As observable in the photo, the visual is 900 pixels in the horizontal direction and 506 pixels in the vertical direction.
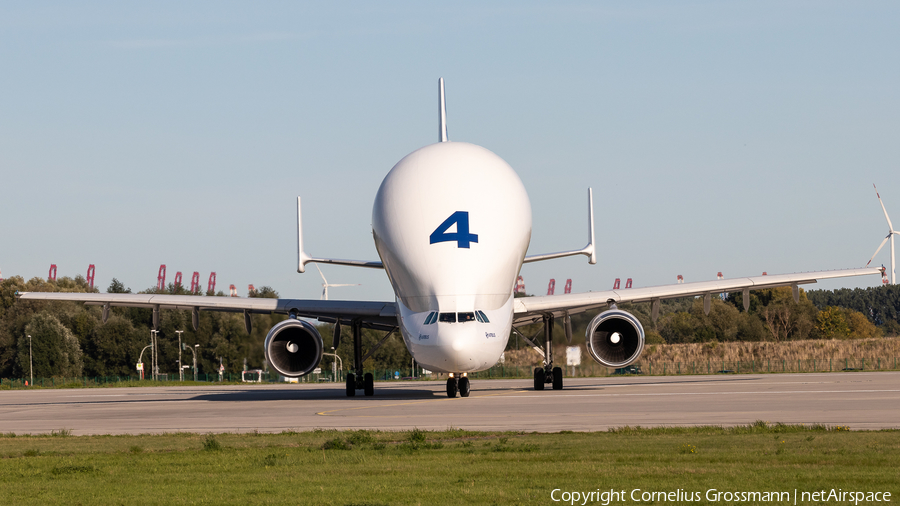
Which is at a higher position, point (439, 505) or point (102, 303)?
point (102, 303)

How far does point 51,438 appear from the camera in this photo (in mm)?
16797

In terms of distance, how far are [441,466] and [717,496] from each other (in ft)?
12.0

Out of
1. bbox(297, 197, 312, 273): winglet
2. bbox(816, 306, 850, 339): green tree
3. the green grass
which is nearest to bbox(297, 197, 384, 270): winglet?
bbox(297, 197, 312, 273): winglet

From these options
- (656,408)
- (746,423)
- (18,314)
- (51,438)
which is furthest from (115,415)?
(18,314)

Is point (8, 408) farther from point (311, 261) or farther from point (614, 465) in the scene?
point (614, 465)

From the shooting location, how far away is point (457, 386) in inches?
1056

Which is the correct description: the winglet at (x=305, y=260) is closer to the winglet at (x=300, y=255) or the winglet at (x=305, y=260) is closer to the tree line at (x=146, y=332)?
the winglet at (x=300, y=255)

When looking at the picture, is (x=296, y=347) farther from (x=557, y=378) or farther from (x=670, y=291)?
(x=670, y=291)

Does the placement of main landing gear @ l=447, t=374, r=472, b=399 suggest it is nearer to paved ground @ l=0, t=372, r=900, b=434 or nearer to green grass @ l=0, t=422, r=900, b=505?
paved ground @ l=0, t=372, r=900, b=434

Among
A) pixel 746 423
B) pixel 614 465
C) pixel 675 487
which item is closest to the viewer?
pixel 675 487

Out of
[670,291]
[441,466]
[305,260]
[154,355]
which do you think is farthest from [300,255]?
[154,355]

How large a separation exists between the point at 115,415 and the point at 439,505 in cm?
1694

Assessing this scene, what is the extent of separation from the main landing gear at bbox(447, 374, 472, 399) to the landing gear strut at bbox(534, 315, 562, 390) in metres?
4.66

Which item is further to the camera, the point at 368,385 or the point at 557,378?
the point at 557,378
